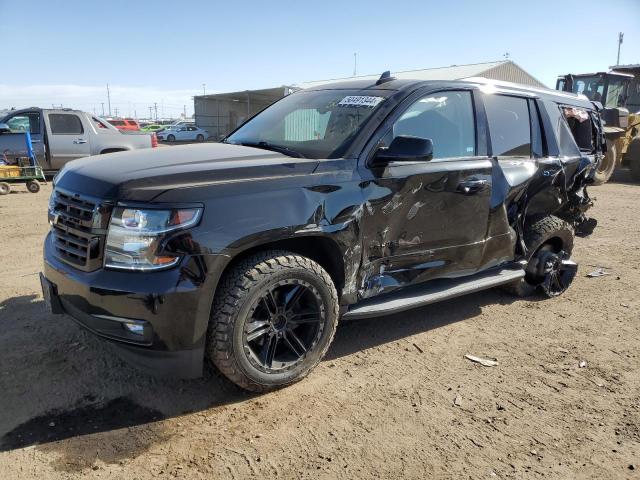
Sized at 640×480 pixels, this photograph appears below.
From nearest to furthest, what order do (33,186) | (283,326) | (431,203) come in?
(283,326), (431,203), (33,186)

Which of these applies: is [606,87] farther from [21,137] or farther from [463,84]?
[21,137]

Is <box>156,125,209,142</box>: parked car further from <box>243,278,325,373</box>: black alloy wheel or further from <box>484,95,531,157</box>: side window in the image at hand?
<box>243,278,325,373</box>: black alloy wheel

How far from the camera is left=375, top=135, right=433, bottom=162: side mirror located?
10.6ft

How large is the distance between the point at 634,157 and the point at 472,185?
14224 mm

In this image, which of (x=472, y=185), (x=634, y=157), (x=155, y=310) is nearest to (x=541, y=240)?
(x=472, y=185)

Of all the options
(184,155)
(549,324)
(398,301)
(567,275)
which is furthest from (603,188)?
(184,155)

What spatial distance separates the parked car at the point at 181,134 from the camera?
41641 mm

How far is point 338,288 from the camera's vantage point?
11.1 ft

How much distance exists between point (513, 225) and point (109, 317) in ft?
11.2

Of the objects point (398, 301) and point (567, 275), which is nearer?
point (398, 301)

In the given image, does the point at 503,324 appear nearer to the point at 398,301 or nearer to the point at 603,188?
the point at 398,301

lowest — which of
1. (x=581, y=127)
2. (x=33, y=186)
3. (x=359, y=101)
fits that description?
(x=33, y=186)

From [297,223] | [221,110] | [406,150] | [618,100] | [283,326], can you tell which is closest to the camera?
[297,223]

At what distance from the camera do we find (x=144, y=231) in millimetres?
2645
